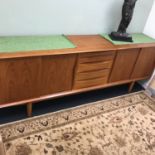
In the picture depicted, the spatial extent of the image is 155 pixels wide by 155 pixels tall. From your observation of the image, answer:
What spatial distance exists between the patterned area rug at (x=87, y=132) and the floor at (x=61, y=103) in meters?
0.08

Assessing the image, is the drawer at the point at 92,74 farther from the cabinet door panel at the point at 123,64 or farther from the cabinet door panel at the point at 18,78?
the cabinet door panel at the point at 18,78

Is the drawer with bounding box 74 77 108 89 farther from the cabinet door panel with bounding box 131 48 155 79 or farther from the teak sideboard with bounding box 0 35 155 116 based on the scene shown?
the cabinet door panel with bounding box 131 48 155 79

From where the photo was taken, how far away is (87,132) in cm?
172

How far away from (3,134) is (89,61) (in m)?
1.01

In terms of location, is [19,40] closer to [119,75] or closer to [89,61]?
[89,61]

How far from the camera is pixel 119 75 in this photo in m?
2.16

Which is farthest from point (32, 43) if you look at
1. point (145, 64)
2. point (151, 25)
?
point (151, 25)

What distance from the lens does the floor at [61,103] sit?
1765 millimetres

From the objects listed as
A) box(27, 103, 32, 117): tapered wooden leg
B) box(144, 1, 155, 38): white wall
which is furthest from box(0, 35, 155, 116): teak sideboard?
box(144, 1, 155, 38): white wall

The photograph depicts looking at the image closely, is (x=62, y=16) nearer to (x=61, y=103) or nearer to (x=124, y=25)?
(x=124, y=25)

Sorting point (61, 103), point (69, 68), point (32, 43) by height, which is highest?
point (32, 43)

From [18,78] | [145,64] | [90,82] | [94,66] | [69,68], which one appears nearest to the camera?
[18,78]

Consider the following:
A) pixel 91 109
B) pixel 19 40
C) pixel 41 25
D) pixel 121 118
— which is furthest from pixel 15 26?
pixel 121 118

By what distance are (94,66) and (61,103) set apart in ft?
1.79
